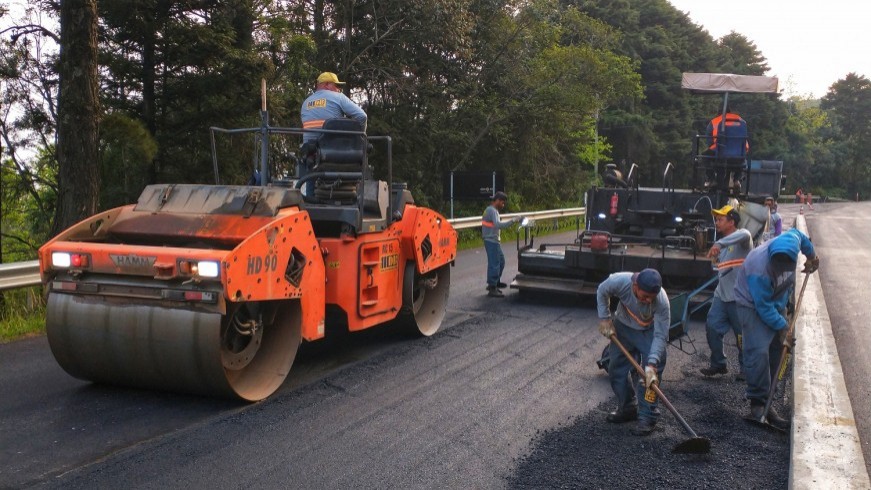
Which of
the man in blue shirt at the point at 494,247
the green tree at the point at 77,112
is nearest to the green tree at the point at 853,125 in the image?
the man in blue shirt at the point at 494,247

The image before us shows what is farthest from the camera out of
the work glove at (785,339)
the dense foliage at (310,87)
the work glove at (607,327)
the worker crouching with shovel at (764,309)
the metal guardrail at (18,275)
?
the dense foliage at (310,87)

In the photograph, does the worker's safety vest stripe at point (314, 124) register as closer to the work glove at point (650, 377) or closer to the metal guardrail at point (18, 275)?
the metal guardrail at point (18, 275)

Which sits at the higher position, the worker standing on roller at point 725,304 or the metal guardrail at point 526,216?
the worker standing on roller at point 725,304

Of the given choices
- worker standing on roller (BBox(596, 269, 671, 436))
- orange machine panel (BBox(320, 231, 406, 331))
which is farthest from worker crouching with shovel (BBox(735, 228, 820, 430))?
orange machine panel (BBox(320, 231, 406, 331))

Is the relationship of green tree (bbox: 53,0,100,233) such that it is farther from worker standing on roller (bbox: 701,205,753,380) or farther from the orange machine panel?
worker standing on roller (bbox: 701,205,753,380)

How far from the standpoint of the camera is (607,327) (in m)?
5.79

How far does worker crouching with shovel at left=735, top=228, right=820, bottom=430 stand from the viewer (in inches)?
233

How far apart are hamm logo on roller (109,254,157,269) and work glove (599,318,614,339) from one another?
3161 millimetres

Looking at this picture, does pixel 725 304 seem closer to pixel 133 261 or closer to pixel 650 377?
pixel 650 377

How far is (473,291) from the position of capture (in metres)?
12.1

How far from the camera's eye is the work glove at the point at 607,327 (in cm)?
578

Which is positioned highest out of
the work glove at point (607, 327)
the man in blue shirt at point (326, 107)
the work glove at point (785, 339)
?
the man in blue shirt at point (326, 107)

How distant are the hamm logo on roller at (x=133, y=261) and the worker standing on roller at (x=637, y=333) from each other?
10.4 ft

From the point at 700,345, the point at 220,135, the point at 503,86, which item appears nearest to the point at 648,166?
the point at 503,86
